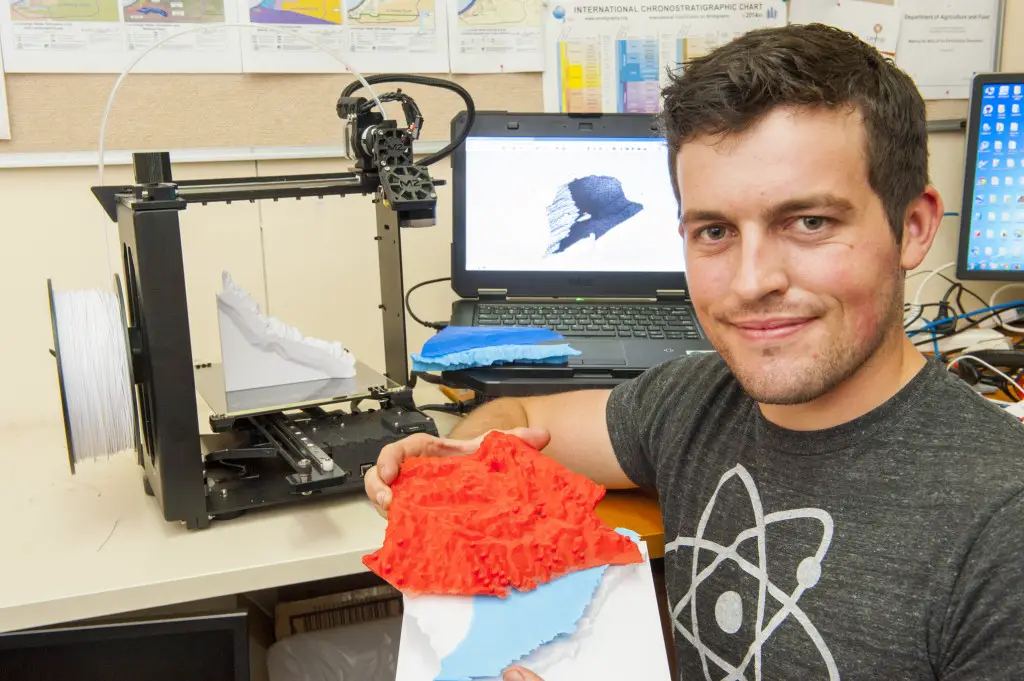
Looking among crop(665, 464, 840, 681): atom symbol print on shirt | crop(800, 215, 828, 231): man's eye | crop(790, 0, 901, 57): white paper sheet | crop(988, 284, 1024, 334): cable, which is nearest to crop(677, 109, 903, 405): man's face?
crop(800, 215, 828, 231): man's eye

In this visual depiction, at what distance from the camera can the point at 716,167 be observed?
0.74 meters

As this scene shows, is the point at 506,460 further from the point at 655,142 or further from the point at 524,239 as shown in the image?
the point at 655,142

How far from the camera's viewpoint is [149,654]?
1.08 metres

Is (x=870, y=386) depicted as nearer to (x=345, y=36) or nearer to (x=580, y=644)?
(x=580, y=644)

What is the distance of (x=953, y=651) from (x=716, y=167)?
0.43 meters

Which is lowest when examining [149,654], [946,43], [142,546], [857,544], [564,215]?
[149,654]

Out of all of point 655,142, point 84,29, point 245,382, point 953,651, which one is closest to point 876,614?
point 953,651

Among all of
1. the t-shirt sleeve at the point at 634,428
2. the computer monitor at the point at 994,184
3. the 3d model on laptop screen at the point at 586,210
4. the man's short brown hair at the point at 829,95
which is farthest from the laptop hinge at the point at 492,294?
the computer monitor at the point at 994,184

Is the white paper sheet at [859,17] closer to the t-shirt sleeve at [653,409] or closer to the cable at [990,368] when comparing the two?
the cable at [990,368]

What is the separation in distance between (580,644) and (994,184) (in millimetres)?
1243

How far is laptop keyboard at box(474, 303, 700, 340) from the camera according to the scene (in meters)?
1.37

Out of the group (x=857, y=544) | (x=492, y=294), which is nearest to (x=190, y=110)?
(x=492, y=294)

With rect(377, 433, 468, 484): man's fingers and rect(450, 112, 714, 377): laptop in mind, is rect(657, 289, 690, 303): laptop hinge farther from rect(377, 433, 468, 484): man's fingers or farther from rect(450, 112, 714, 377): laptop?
rect(377, 433, 468, 484): man's fingers

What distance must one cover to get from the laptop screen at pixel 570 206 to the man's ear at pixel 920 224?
0.72 m
